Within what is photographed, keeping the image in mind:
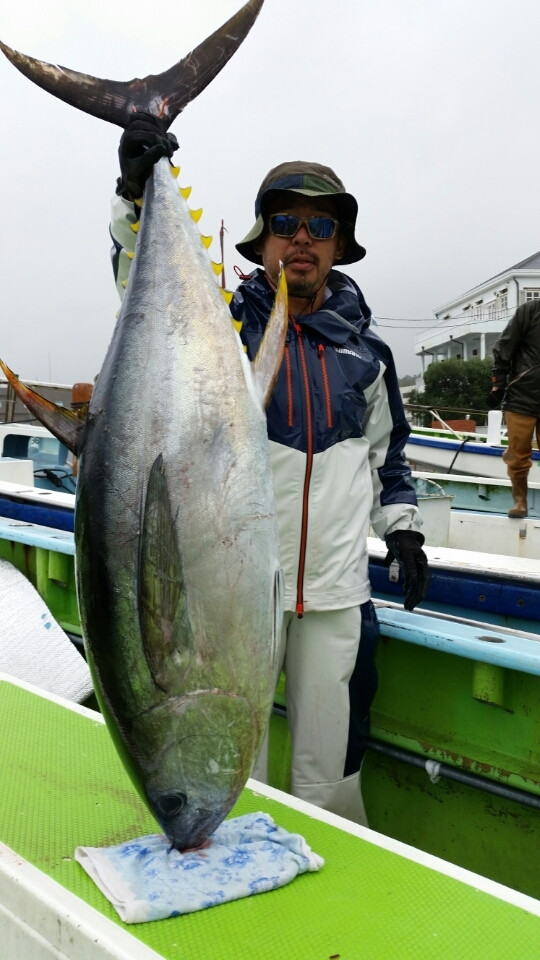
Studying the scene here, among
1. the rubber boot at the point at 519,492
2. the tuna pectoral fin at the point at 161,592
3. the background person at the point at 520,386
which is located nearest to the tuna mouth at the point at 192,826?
the tuna pectoral fin at the point at 161,592

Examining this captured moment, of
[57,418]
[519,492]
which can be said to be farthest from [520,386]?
[57,418]

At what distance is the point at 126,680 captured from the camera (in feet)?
4.44

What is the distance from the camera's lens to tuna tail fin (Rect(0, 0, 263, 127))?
1.86m

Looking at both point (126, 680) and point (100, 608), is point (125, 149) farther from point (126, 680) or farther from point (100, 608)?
point (126, 680)

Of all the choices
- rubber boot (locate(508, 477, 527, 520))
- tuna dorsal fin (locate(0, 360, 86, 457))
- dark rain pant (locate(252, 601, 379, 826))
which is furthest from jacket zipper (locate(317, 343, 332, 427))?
rubber boot (locate(508, 477, 527, 520))

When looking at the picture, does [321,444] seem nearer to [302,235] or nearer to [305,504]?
[305,504]

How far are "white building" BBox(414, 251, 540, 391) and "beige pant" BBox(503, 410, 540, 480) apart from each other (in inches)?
1283

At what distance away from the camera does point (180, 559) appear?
1.36m

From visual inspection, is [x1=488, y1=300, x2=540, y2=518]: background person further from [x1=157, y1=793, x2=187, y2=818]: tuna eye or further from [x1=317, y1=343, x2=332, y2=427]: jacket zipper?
[x1=157, y1=793, x2=187, y2=818]: tuna eye

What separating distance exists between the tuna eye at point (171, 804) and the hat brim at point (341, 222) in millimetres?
1623

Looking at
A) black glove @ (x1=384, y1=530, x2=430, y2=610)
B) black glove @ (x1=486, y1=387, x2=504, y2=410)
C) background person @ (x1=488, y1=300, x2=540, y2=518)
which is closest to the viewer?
black glove @ (x1=384, y1=530, x2=430, y2=610)

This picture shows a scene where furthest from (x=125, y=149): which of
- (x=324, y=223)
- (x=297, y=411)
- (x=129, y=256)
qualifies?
(x=297, y=411)

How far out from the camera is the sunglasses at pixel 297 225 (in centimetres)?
219

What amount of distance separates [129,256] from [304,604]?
3.57 ft
